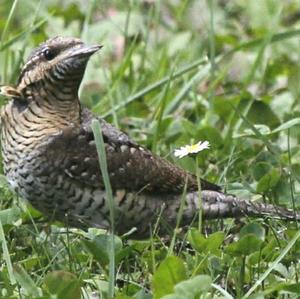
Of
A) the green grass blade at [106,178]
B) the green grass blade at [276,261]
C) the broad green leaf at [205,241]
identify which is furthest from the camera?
the broad green leaf at [205,241]

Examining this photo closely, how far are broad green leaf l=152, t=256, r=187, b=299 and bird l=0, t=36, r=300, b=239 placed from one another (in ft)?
2.45

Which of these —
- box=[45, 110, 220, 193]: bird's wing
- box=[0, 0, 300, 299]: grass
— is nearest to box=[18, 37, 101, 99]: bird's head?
box=[45, 110, 220, 193]: bird's wing

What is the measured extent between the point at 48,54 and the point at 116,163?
0.48 m

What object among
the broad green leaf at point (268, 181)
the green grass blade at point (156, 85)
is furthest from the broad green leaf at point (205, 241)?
the green grass blade at point (156, 85)

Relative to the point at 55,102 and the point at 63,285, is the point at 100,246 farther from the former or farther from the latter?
the point at 55,102

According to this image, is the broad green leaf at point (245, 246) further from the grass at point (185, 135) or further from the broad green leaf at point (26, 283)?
the broad green leaf at point (26, 283)

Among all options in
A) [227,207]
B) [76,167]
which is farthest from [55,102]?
[227,207]

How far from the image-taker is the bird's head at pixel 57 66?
16.3 feet

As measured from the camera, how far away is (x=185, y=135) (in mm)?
6020

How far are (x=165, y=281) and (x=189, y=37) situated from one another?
12.0 ft

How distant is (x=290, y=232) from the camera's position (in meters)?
4.77

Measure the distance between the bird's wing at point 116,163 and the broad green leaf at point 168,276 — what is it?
35.8 inches

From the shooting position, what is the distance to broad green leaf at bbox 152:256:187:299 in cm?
413

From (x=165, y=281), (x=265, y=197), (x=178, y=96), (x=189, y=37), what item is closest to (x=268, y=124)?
(x=178, y=96)
